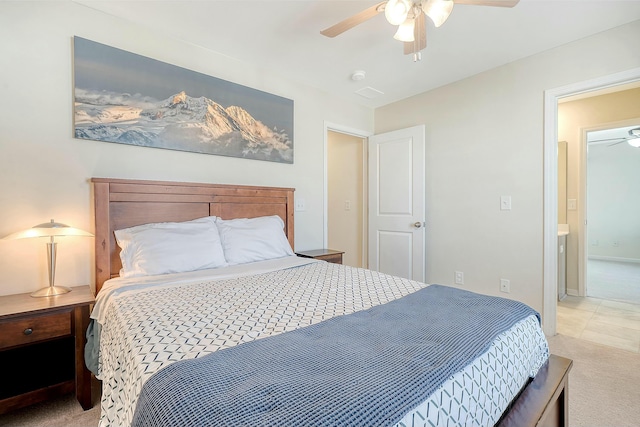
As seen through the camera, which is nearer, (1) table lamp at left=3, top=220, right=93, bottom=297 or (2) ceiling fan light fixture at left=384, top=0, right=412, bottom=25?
(2) ceiling fan light fixture at left=384, top=0, right=412, bottom=25

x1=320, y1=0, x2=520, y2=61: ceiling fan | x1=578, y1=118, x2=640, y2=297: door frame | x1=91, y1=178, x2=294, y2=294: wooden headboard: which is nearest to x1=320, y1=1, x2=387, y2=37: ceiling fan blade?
x1=320, y1=0, x2=520, y2=61: ceiling fan

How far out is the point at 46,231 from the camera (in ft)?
5.47

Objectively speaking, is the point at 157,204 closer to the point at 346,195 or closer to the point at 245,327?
the point at 245,327

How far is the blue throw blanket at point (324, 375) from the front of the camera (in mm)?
626

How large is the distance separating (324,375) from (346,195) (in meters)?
3.70

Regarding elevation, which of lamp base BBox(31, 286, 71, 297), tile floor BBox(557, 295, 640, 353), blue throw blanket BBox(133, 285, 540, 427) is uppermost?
blue throw blanket BBox(133, 285, 540, 427)

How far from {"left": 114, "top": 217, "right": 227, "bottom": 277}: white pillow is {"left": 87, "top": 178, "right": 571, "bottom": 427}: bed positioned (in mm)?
26

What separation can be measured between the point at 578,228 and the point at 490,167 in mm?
1863

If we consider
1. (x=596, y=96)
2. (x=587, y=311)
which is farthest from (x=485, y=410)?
(x=596, y=96)

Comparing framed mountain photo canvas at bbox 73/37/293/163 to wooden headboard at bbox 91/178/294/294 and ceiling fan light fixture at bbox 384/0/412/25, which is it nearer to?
wooden headboard at bbox 91/178/294/294

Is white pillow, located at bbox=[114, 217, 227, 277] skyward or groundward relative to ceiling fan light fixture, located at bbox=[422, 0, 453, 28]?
groundward

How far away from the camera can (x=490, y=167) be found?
9.56ft

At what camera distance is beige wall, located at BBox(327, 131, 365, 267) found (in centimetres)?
417

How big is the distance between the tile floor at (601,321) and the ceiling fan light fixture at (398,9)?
2.92 meters
